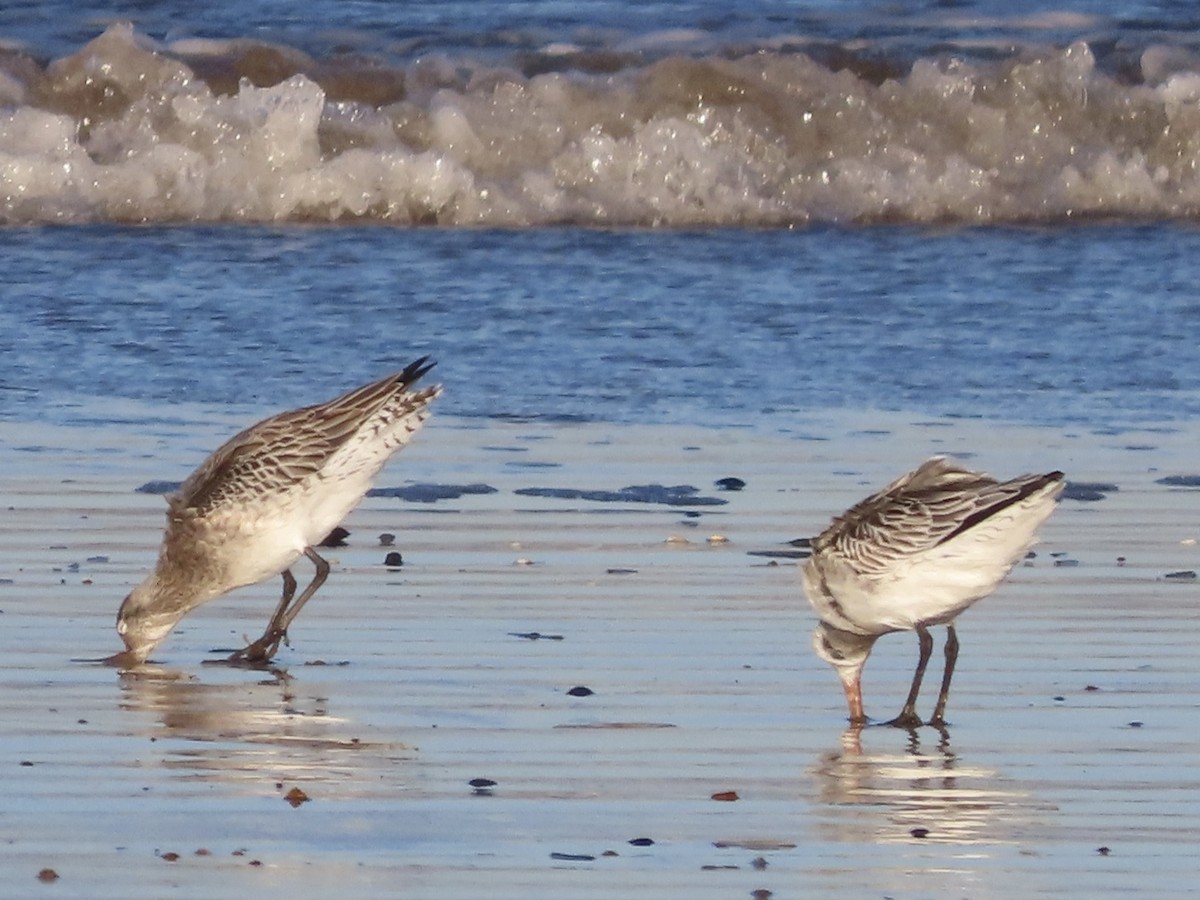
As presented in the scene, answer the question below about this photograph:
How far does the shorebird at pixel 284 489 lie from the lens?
7.32m

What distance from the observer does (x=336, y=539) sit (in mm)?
8117

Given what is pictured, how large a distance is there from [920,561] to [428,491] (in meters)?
2.61

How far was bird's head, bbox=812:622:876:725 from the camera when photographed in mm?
6168

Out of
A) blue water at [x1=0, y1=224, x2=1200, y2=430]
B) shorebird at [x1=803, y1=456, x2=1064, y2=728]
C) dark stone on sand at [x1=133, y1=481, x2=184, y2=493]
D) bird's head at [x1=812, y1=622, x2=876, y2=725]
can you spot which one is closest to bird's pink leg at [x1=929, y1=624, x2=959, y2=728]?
shorebird at [x1=803, y1=456, x2=1064, y2=728]

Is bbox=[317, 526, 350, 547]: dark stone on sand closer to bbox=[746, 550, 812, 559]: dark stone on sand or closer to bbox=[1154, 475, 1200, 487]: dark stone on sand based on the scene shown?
bbox=[746, 550, 812, 559]: dark stone on sand

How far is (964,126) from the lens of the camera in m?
16.2

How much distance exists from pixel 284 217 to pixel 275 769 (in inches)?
370

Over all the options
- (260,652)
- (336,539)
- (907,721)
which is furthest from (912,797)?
(336,539)

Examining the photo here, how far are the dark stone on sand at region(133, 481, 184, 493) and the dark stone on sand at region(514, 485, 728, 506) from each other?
3.61 ft

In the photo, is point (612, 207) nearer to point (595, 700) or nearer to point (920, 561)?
point (920, 561)

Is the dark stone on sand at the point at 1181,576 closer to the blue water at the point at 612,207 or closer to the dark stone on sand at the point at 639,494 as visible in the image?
the dark stone on sand at the point at 639,494

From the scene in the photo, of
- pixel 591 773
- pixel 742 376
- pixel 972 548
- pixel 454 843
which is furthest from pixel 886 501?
pixel 742 376

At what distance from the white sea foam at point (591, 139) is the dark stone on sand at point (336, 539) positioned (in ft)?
21.3

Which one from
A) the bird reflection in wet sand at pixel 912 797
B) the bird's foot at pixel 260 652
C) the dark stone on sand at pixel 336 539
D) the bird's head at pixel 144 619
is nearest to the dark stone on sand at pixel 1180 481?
the dark stone on sand at pixel 336 539
